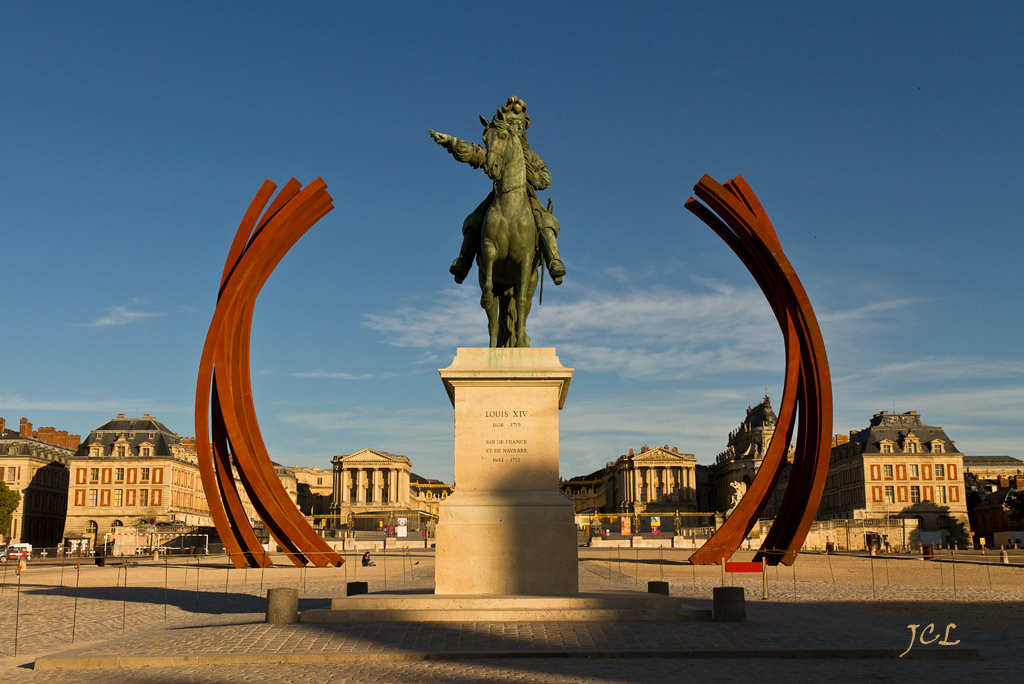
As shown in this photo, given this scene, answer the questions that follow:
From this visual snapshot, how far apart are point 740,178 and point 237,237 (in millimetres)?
16977

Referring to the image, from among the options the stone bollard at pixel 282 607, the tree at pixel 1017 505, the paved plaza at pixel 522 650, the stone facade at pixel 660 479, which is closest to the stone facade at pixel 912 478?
the tree at pixel 1017 505

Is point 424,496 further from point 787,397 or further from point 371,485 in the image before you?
point 787,397

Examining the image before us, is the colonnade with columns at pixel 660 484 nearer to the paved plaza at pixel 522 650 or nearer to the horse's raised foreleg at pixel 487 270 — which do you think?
the paved plaza at pixel 522 650

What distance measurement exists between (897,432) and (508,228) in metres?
105

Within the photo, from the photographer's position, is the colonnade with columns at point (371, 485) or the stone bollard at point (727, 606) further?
the colonnade with columns at point (371, 485)

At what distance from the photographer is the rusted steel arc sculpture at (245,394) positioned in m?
30.3

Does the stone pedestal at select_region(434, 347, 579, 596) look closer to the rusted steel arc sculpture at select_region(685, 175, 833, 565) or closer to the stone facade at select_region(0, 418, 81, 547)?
the rusted steel arc sculpture at select_region(685, 175, 833, 565)

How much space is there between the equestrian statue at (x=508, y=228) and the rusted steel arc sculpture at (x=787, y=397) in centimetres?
1447

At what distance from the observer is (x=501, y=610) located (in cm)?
1320

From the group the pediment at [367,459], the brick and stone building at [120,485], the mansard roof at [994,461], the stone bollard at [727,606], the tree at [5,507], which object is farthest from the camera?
the pediment at [367,459]

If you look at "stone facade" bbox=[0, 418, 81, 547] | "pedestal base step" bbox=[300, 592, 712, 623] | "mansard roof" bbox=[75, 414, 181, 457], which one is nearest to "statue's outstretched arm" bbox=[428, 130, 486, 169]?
"pedestal base step" bbox=[300, 592, 712, 623]

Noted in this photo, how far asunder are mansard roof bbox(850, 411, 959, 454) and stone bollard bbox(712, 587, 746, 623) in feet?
334

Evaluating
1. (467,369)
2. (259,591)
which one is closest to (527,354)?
(467,369)

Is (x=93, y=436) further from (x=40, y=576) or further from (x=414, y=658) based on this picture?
(x=414, y=658)
